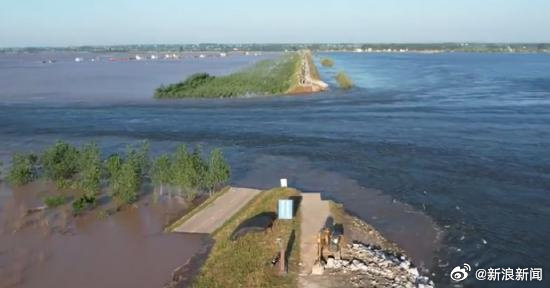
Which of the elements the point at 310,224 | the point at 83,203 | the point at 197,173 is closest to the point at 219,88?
the point at 197,173

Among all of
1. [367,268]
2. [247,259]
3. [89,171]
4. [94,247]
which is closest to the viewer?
[367,268]

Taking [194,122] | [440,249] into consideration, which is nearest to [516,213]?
[440,249]

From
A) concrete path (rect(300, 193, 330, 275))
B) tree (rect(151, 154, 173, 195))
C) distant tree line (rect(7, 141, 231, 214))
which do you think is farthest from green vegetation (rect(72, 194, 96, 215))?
concrete path (rect(300, 193, 330, 275))

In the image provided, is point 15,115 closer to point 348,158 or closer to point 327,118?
point 327,118

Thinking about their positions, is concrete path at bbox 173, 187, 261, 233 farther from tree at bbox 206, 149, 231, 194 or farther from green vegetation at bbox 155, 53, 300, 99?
green vegetation at bbox 155, 53, 300, 99

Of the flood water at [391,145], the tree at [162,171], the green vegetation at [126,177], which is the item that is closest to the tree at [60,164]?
the flood water at [391,145]

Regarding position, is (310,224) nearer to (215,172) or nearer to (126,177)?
(215,172)
